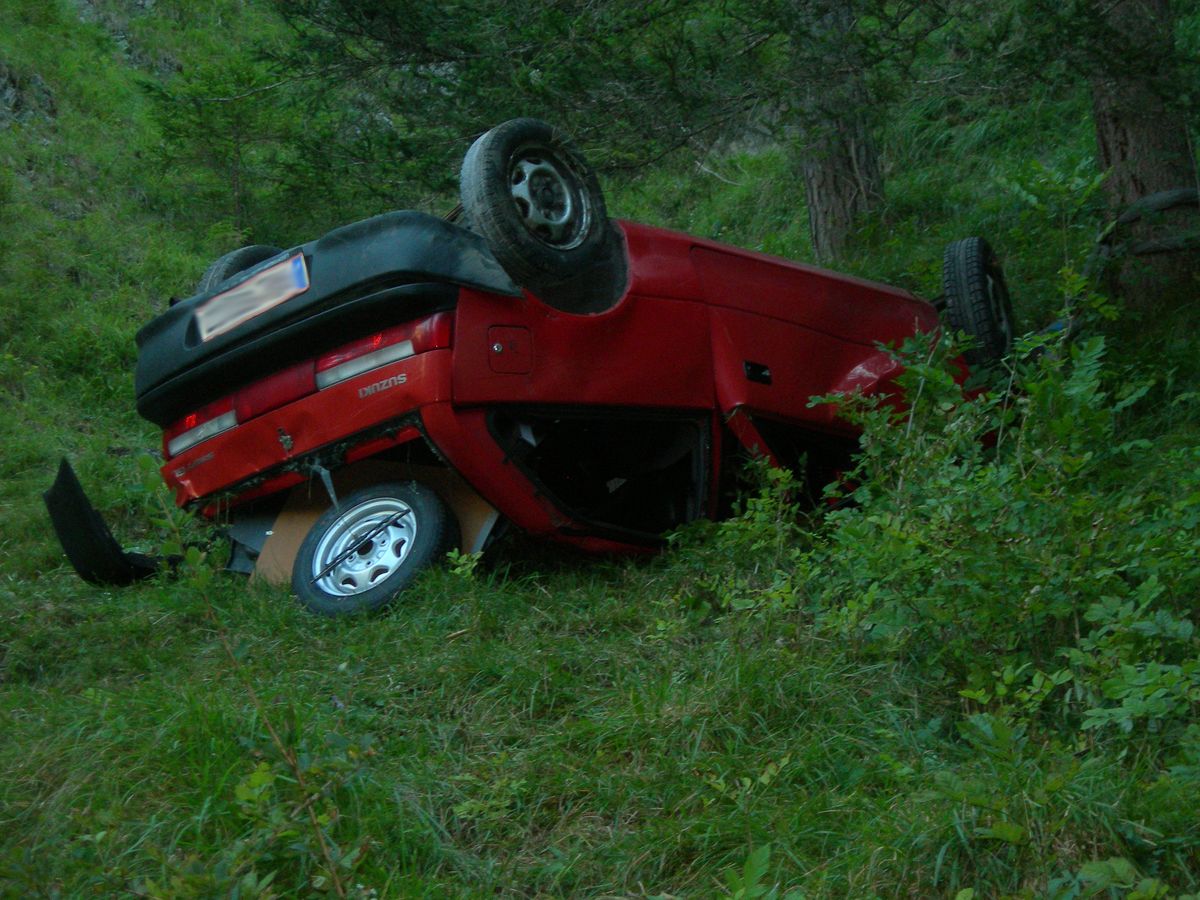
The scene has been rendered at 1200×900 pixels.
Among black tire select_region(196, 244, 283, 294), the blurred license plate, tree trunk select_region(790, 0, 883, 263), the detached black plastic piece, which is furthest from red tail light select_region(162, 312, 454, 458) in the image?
tree trunk select_region(790, 0, 883, 263)

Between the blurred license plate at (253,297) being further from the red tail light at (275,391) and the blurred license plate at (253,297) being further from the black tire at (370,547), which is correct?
the black tire at (370,547)

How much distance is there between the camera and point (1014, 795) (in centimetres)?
277

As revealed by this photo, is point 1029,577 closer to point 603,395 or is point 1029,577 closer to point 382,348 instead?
point 603,395

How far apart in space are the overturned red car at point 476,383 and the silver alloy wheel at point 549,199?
0.5 inches

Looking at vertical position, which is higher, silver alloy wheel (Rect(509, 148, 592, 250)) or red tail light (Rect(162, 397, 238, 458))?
silver alloy wheel (Rect(509, 148, 592, 250))

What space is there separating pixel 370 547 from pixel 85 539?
1.33 meters

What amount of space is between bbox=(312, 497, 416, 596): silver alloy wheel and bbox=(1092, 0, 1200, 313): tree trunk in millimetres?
4344

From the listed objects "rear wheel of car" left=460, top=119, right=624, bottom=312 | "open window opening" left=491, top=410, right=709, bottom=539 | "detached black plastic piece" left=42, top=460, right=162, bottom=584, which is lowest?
"open window opening" left=491, top=410, right=709, bottom=539

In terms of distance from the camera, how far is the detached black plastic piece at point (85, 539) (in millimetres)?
5414

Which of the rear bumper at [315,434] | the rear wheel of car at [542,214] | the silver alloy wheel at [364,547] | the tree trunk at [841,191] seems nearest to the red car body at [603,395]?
the rear bumper at [315,434]

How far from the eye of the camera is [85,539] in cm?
552

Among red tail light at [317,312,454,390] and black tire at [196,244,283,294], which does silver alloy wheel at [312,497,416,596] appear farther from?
black tire at [196,244,283,294]

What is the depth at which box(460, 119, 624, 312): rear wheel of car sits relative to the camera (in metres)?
5.05

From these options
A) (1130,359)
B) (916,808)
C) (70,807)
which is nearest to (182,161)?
(1130,359)
